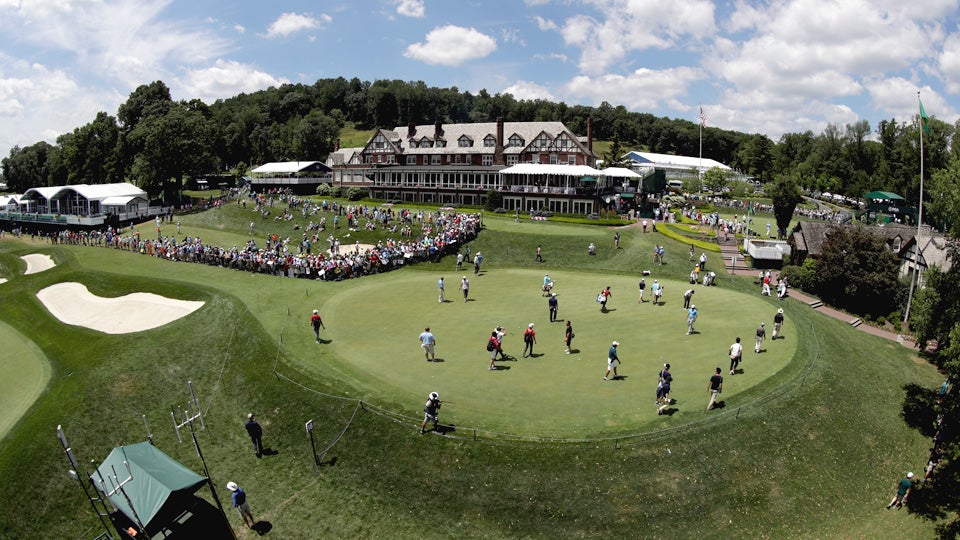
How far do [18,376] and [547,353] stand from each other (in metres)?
29.9

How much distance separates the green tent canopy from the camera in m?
18.1

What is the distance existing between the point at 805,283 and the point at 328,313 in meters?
36.2

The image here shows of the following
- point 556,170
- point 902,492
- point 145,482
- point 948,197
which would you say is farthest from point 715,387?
point 556,170

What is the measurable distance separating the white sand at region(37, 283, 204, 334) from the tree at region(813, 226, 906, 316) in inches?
1803

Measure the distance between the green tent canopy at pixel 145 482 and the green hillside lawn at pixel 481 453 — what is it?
3.18 meters

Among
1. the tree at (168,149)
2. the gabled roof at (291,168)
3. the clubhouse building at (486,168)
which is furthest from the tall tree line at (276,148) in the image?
the clubhouse building at (486,168)

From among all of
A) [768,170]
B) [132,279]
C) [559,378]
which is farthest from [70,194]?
[768,170]

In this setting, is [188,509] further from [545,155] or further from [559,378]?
[545,155]

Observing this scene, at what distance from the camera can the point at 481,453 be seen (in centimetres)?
2109

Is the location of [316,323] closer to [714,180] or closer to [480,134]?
[480,134]

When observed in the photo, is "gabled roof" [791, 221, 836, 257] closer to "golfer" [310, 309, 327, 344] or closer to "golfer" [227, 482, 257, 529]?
"golfer" [310, 309, 327, 344]

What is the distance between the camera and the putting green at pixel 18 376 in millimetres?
28531

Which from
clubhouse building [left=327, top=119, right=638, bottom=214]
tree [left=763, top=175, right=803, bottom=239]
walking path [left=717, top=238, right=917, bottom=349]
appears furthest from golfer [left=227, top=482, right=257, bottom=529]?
tree [left=763, top=175, right=803, bottom=239]

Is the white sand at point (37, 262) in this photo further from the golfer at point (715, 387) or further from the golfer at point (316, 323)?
the golfer at point (715, 387)
